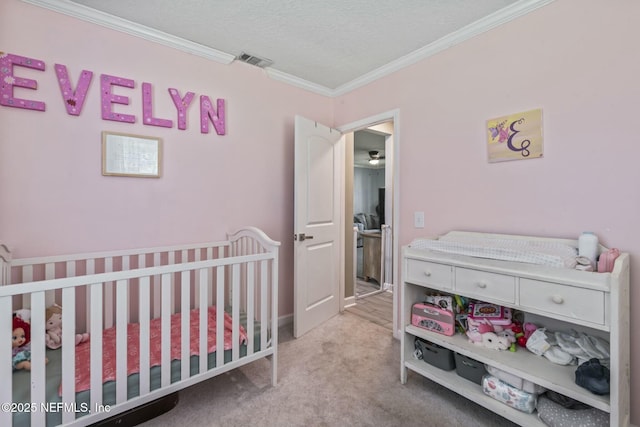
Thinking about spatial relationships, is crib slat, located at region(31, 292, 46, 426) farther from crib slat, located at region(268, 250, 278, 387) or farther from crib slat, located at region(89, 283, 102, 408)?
crib slat, located at region(268, 250, 278, 387)

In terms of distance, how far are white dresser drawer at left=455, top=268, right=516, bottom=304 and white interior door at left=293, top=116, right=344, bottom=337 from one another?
1.33 m

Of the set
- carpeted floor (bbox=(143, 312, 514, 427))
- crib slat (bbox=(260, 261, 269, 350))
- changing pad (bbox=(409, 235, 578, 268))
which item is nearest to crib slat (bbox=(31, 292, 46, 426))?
carpeted floor (bbox=(143, 312, 514, 427))

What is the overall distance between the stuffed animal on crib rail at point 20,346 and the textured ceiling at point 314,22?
70.6 inches

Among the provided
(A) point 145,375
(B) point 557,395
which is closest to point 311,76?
(A) point 145,375

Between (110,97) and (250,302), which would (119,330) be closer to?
(250,302)

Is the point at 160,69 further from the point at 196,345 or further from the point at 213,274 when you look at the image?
the point at 196,345

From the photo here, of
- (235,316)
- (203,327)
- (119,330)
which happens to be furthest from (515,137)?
(119,330)

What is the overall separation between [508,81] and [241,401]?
99.4 inches

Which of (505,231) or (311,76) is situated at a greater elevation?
(311,76)

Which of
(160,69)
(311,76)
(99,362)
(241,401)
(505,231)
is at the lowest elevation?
(241,401)

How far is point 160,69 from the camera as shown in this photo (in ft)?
6.88

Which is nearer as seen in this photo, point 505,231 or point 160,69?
point 505,231

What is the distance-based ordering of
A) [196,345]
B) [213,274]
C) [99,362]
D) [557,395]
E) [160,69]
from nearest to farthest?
[99,362] → [557,395] → [196,345] → [160,69] → [213,274]

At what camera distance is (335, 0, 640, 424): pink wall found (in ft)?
4.69
